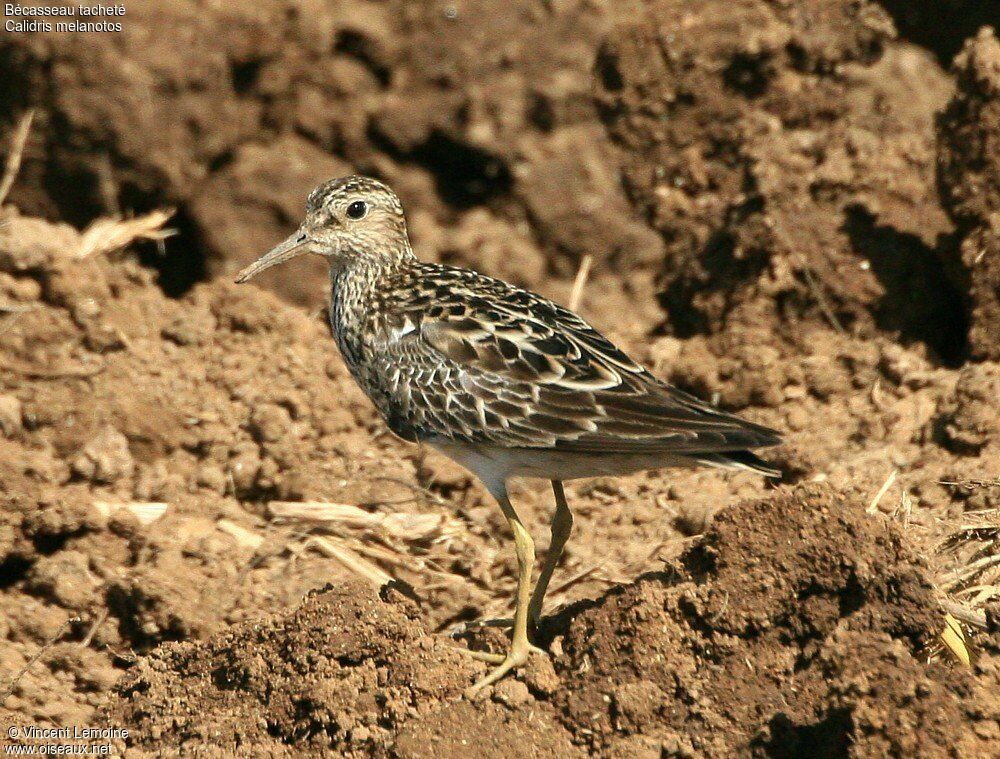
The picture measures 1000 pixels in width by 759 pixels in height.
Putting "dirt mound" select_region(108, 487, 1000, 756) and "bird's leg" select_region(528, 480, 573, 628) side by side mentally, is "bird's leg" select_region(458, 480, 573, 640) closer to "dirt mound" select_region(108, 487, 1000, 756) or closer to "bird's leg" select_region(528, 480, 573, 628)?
"bird's leg" select_region(528, 480, 573, 628)

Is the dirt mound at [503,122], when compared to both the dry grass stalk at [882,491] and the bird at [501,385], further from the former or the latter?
the bird at [501,385]

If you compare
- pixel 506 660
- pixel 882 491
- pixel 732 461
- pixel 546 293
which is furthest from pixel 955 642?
pixel 546 293

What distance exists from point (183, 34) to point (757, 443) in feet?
18.5

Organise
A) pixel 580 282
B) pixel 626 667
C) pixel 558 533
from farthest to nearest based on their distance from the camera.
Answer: pixel 580 282, pixel 558 533, pixel 626 667

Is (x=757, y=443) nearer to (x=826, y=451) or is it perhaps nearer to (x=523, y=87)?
(x=826, y=451)

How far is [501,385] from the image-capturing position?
6.37 m

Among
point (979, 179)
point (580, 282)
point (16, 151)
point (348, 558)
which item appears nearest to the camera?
point (348, 558)

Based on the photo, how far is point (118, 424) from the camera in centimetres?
801

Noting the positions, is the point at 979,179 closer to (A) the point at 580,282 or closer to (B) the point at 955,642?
(A) the point at 580,282

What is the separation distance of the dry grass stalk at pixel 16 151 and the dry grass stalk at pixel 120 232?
0.61m

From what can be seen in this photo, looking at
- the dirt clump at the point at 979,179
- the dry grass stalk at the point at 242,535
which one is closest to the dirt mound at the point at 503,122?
the dirt clump at the point at 979,179

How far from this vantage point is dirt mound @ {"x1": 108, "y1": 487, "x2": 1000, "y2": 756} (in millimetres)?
5199

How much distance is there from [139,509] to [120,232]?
2666 mm

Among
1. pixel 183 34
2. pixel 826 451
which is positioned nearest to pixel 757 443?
pixel 826 451
